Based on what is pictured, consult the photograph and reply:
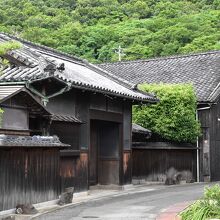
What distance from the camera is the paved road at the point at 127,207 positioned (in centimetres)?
1361

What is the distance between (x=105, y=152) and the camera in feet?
74.5

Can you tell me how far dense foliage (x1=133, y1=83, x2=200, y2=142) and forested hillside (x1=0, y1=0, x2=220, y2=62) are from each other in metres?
27.0

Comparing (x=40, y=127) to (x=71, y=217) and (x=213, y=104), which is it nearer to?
(x=71, y=217)

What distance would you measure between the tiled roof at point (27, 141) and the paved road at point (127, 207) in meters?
2.18

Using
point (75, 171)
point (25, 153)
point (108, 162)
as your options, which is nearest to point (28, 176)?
point (25, 153)

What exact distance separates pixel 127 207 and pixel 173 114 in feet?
38.5

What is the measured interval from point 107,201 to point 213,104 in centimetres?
1339

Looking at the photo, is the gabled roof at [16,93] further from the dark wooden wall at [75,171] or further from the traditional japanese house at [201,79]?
the traditional japanese house at [201,79]

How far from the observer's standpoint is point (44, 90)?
16.9 metres

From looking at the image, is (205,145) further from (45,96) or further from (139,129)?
(45,96)

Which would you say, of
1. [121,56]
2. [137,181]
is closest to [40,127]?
[137,181]

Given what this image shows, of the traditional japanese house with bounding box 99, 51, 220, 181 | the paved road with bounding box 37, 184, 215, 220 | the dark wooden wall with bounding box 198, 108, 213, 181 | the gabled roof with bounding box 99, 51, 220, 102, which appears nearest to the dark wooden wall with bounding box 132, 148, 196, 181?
the dark wooden wall with bounding box 198, 108, 213, 181

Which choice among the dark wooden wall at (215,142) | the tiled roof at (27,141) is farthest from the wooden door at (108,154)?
the dark wooden wall at (215,142)

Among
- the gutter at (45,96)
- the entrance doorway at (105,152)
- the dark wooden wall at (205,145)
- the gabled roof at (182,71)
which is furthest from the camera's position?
the gabled roof at (182,71)
